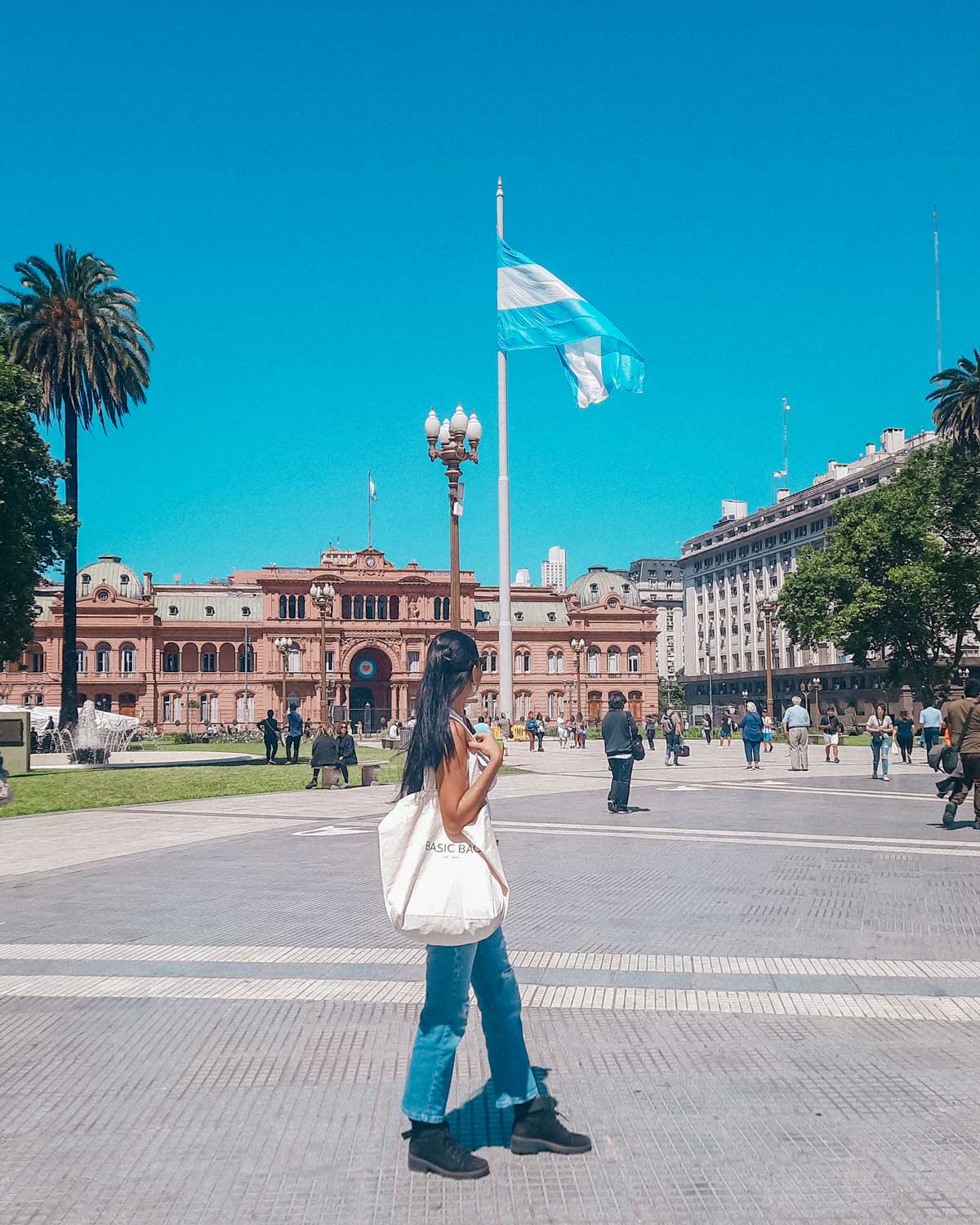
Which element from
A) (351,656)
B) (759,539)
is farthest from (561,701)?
(759,539)

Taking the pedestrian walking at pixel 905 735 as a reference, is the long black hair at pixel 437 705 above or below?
above

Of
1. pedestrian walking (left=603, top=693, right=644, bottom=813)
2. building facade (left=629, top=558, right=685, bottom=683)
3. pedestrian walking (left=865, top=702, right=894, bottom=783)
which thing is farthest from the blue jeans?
building facade (left=629, top=558, right=685, bottom=683)

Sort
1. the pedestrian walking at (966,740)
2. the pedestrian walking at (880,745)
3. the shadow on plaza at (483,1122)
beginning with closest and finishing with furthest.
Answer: the shadow on plaza at (483,1122) < the pedestrian walking at (966,740) < the pedestrian walking at (880,745)

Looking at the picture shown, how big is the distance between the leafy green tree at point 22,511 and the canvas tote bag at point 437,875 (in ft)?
90.0

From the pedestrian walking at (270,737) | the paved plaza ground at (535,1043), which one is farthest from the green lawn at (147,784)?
the paved plaza ground at (535,1043)

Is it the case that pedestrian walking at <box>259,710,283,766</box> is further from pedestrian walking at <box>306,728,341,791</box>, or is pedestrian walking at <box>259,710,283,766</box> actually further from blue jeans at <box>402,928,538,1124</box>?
blue jeans at <box>402,928,538,1124</box>

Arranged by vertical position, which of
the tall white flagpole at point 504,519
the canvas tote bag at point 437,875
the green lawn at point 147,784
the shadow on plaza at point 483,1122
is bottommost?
the shadow on plaza at point 483,1122

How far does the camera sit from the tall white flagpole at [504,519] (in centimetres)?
2450

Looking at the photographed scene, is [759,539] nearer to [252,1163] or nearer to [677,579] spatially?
[677,579]

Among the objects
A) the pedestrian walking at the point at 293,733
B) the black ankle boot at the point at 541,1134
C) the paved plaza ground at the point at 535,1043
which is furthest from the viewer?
the pedestrian walking at the point at 293,733

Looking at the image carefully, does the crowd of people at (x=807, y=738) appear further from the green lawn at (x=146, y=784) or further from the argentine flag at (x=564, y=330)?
the argentine flag at (x=564, y=330)

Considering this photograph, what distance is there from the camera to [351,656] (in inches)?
3511

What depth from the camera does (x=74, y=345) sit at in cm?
4028

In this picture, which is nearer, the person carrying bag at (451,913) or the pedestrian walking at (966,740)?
the person carrying bag at (451,913)
